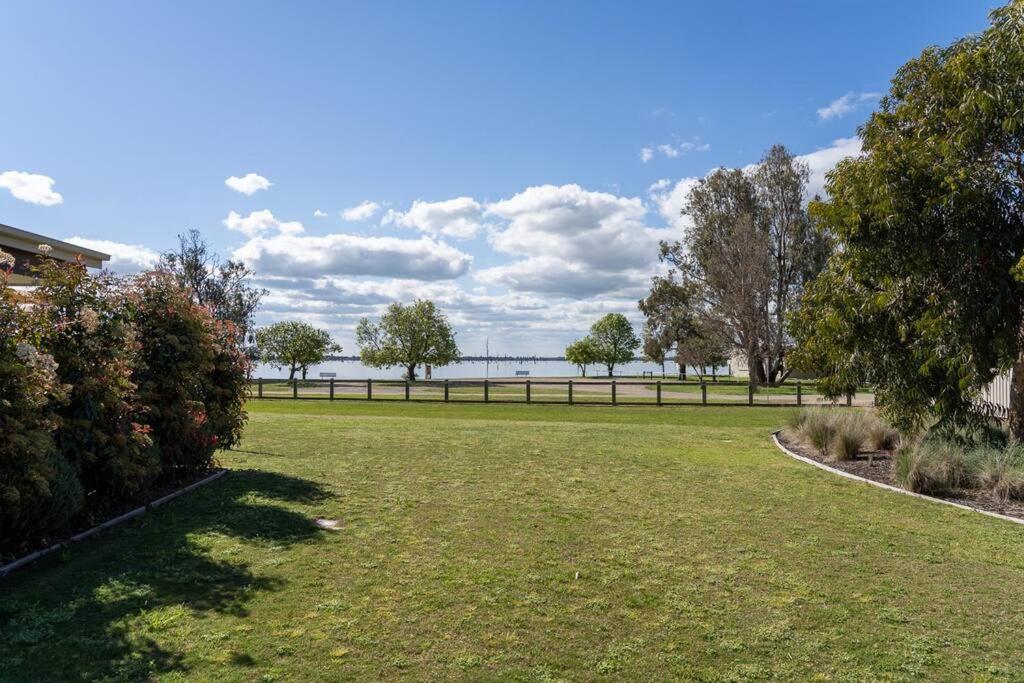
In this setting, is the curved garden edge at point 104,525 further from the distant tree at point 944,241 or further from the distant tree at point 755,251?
the distant tree at point 755,251

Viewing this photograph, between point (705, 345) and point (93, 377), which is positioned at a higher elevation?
point (705, 345)

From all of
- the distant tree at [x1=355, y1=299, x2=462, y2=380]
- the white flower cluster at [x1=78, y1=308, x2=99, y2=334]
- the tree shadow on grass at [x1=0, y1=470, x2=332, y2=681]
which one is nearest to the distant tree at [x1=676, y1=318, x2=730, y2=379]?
the distant tree at [x1=355, y1=299, x2=462, y2=380]

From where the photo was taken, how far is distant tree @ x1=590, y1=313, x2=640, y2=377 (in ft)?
278

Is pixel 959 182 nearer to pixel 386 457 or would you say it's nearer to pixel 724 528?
pixel 724 528

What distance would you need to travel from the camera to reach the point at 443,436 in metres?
13.5

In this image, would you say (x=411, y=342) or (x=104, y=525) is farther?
(x=411, y=342)

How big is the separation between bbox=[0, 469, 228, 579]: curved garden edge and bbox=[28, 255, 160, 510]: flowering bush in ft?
0.83

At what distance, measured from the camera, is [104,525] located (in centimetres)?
621

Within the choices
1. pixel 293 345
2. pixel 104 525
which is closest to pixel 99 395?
pixel 104 525

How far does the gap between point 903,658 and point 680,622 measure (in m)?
1.27

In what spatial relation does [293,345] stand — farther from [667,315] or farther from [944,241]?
[944,241]

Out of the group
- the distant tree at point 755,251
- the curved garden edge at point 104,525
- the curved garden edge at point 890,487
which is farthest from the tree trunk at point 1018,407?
the distant tree at point 755,251

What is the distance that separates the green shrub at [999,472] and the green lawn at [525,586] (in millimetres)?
1139

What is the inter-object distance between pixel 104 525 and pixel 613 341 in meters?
81.1
